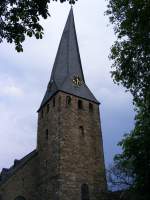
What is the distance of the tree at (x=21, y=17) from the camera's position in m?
7.04

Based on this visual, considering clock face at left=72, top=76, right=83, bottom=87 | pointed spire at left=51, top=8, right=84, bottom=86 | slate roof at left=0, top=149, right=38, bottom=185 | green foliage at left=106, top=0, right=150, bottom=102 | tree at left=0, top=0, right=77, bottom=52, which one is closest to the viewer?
tree at left=0, top=0, right=77, bottom=52

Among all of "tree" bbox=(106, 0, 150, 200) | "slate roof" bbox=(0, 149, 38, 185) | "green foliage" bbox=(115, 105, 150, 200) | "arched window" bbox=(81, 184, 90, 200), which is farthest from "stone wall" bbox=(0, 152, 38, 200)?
"tree" bbox=(106, 0, 150, 200)

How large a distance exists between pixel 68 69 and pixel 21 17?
24.5m

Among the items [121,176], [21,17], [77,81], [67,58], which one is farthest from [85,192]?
[21,17]

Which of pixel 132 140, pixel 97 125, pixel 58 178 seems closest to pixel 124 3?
pixel 132 140

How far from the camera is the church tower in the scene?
954 inches

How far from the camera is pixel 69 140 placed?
2586 cm

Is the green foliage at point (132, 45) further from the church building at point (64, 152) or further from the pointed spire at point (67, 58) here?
the pointed spire at point (67, 58)

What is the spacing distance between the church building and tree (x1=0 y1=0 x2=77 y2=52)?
17382mm

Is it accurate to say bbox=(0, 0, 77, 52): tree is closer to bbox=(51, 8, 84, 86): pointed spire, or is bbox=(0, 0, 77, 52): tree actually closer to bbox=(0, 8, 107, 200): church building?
bbox=(0, 8, 107, 200): church building

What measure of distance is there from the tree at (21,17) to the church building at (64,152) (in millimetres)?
17382

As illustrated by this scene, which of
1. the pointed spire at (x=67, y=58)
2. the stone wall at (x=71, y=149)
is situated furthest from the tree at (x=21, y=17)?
the pointed spire at (x=67, y=58)

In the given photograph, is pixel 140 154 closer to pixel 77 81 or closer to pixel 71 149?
pixel 71 149

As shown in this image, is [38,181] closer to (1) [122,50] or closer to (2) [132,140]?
(2) [132,140]
